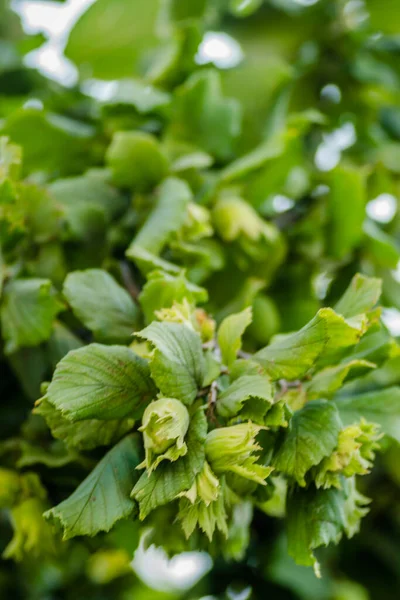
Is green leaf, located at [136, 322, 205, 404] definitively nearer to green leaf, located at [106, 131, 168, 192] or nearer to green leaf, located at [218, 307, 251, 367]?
green leaf, located at [218, 307, 251, 367]

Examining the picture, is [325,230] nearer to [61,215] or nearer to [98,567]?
[61,215]

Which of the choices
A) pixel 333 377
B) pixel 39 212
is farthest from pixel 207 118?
pixel 333 377

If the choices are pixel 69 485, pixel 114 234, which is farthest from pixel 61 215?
pixel 69 485

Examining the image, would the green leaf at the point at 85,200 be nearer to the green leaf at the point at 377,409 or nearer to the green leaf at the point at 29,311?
the green leaf at the point at 29,311

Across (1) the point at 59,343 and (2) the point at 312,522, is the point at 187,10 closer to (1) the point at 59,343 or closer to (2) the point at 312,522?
(1) the point at 59,343

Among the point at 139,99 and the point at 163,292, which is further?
the point at 139,99

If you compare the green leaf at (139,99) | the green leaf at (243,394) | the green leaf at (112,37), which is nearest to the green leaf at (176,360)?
the green leaf at (243,394)
